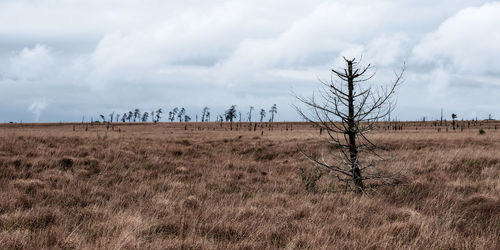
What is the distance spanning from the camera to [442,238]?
14.1 feet

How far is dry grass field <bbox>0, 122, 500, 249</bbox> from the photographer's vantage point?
4117 millimetres

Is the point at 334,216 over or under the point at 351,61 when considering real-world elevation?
under

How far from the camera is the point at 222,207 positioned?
588cm

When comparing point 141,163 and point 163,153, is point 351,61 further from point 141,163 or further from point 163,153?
point 163,153

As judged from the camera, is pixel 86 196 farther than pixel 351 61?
No

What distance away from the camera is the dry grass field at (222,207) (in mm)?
4117

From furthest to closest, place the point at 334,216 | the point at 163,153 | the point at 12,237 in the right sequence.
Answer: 1. the point at 163,153
2. the point at 334,216
3. the point at 12,237

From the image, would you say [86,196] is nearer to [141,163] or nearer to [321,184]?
[141,163]

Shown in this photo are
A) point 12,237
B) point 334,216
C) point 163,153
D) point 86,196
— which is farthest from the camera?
point 163,153

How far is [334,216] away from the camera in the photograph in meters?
5.39

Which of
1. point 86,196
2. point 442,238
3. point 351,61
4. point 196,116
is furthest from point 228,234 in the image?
point 196,116

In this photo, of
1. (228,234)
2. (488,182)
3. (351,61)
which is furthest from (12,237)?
(488,182)

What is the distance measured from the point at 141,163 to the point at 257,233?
28.0ft

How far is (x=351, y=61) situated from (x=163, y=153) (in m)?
9.51
